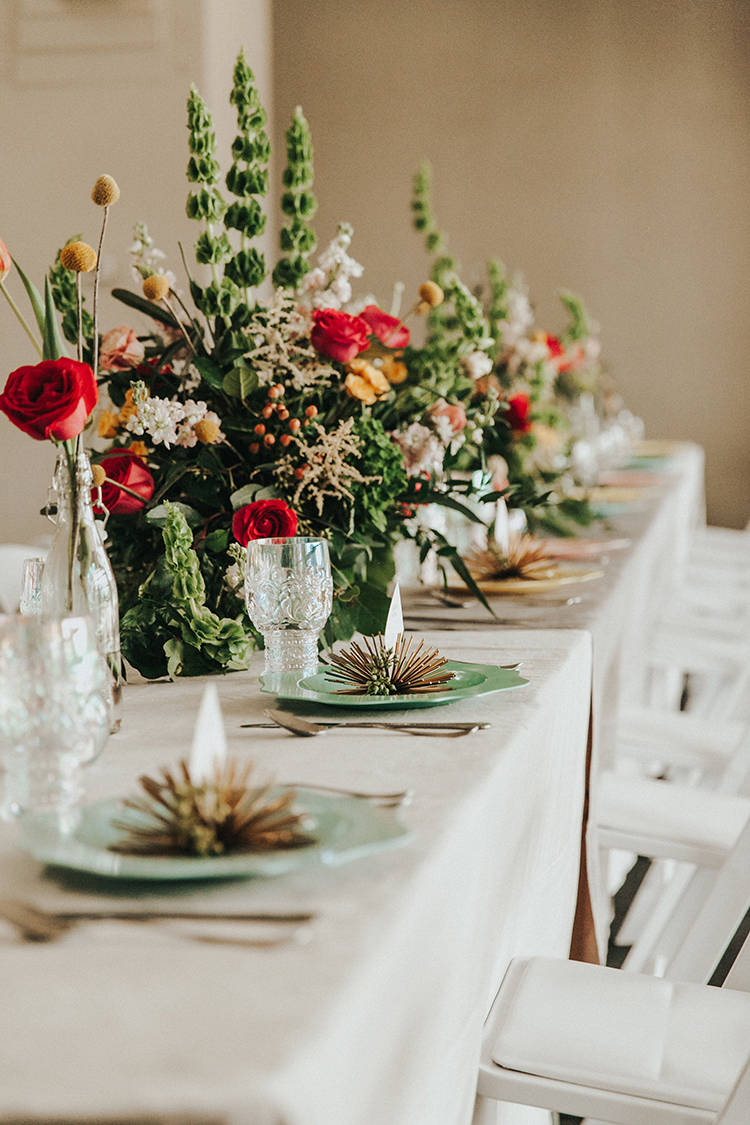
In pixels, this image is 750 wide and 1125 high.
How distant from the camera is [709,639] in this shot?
10.0ft

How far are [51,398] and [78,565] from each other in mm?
183

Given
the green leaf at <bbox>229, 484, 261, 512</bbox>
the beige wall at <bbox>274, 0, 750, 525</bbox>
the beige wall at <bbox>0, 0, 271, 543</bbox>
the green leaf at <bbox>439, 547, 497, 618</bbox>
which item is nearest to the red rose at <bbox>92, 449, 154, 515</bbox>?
the green leaf at <bbox>229, 484, 261, 512</bbox>

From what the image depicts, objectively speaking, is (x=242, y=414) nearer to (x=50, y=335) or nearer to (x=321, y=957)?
(x=50, y=335)

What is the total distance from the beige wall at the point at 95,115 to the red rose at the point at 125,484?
288 centimetres

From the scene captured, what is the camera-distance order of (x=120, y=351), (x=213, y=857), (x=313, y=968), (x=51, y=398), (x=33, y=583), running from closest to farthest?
(x=313, y=968), (x=213, y=857), (x=51, y=398), (x=33, y=583), (x=120, y=351)

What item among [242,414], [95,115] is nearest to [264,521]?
[242,414]

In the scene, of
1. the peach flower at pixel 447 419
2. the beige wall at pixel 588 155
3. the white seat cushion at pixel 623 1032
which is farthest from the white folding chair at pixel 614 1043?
the beige wall at pixel 588 155

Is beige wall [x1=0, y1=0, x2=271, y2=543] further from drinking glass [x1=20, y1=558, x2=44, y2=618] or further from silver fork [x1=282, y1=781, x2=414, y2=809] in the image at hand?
silver fork [x1=282, y1=781, x2=414, y2=809]

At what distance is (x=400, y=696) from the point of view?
1.16 metres

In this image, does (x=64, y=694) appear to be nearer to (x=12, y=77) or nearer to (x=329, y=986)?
(x=329, y=986)

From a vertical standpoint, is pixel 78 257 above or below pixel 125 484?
above

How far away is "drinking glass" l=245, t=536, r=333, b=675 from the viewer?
124 centimetres

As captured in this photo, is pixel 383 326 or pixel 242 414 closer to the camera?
pixel 242 414

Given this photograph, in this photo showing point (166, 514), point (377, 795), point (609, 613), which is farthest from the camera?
point (609, 613)
